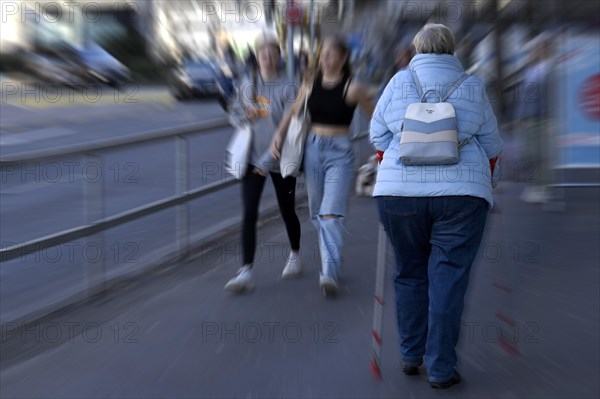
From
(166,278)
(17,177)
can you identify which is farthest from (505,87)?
(17,177)

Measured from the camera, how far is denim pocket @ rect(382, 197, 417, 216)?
3.69 metres

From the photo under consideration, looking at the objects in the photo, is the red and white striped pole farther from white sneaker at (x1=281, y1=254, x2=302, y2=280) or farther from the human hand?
white sneaker at (x1=281, y1=254, x2=302, y2=280)

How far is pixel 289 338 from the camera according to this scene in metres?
4.71

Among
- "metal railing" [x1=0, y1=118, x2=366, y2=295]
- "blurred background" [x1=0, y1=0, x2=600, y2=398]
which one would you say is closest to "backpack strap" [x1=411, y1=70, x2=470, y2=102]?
"blurred background" [x1=0, y1=0, x2=600, y2=398]

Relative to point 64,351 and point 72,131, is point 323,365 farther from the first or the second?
point 72,131

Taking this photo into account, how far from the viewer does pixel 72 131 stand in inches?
833

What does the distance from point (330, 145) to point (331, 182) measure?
27cm

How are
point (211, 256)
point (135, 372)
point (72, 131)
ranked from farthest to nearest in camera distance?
point (72, 131), point (211, 256), point (135, 372)

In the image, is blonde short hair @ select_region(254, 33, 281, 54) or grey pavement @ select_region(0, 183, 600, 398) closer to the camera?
grey pavement @ select_region(0, 183, 600, 398)

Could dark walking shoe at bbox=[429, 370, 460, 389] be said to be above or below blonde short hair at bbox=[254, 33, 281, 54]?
below

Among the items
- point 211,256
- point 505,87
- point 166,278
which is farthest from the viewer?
point 505,87

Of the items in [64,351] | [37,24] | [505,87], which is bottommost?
[64,351]

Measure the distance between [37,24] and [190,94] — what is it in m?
9.23

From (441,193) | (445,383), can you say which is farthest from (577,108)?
(445,383)
